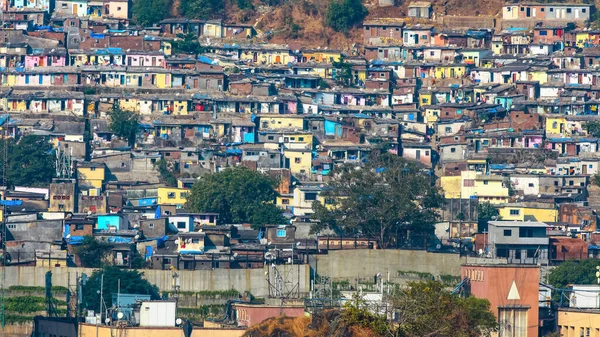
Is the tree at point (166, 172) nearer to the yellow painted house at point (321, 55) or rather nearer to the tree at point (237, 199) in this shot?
the tree at point (237, 199)

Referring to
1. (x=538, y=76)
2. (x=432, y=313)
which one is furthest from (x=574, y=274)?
(x=538, y=76)

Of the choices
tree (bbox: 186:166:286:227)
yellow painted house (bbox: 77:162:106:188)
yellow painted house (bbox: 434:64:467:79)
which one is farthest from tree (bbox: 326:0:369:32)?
tree (bbox: 186:166:286:227)

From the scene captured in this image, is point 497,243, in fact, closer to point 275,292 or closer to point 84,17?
point 275,292

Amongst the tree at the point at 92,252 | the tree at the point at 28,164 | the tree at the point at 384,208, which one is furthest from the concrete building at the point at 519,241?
the tree at the point at 28,164

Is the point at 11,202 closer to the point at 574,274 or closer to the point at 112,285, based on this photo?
the point at 112,285

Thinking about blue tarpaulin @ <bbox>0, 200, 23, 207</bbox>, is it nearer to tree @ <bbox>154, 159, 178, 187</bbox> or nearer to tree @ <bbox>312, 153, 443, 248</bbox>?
tree @ <bbox>154, 159, 178, 187</bbox>

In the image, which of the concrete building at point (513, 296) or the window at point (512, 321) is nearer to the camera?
the window at point (512, 321)
